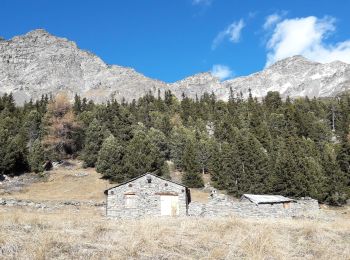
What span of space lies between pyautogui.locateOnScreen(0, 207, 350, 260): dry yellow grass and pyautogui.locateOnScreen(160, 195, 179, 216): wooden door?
70.1 feet

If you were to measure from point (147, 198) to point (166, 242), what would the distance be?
26.5m

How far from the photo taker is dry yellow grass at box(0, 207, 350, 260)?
38.9 ft

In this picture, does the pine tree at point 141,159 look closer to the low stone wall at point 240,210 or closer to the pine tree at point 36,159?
the pine tree at point 36,159

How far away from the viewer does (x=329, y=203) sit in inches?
2376

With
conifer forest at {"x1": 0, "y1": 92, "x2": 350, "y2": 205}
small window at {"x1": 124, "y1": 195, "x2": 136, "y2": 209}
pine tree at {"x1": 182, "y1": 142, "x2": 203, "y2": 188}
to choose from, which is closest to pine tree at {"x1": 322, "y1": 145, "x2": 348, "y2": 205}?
conifer forest at {"x1": 0, "y1": 92, "x2": 350, "y2": 205}

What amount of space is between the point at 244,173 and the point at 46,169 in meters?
36.2

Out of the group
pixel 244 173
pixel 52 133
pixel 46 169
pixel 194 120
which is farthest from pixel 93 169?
pixel 194 120

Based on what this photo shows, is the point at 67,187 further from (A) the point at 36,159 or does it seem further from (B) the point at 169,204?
(B) the point at 169,204

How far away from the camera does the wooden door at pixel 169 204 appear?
3950cm

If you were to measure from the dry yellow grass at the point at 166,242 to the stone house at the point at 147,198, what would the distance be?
70.5 feet

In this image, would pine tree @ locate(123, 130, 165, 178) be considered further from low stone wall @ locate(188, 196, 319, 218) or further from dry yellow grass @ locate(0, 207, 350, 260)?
dry yellow grass @ locate(0, 207, 350, 260)

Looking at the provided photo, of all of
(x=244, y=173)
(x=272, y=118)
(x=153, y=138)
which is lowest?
(x=244, y=173)

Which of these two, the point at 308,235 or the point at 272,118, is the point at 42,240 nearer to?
the point at 308,235

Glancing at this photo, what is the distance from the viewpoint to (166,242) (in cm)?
1397
